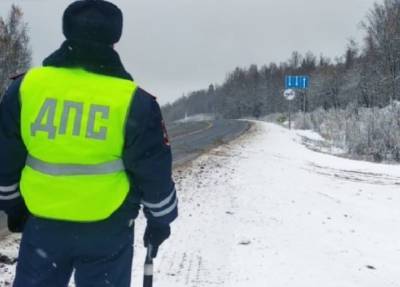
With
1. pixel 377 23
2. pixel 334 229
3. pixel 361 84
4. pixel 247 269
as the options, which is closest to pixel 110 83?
pixel 247 269

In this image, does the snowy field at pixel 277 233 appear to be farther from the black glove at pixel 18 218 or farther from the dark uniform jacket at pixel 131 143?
the dark uniform jacket at pixel 131 143

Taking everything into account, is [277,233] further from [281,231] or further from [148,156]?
[148,156]

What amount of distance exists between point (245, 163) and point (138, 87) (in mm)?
12053

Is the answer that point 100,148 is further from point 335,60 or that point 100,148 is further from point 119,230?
point 335,60

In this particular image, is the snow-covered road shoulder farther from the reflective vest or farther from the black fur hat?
the black fur hat

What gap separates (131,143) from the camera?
2850mm

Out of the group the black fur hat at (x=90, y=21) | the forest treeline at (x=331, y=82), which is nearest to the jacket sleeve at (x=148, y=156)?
the black fur hat at (x=90, y=21)

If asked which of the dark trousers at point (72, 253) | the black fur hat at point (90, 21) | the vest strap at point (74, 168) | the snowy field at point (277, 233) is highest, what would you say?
the black fur hat at point (90, 21)

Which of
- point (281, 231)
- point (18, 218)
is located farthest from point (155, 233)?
point (281, 231)

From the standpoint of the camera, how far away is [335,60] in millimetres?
93875

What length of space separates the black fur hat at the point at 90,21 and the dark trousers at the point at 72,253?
0.89 metres

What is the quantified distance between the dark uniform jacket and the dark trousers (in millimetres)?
197

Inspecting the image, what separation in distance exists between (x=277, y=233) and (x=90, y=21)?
16.9 feet

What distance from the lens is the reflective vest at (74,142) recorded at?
2805mm
